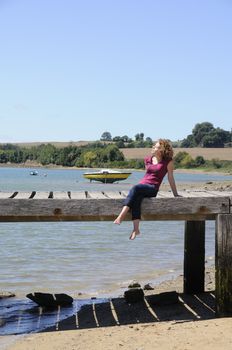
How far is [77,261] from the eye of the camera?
46.0 ft

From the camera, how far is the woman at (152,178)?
724 centimetres

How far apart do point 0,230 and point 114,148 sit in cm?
11741

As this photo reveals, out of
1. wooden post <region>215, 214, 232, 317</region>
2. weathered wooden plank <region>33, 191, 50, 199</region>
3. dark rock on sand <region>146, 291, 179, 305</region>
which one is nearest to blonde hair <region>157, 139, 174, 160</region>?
wooden post <region>215, 214, 232, 317</region>

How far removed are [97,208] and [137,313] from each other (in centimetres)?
191

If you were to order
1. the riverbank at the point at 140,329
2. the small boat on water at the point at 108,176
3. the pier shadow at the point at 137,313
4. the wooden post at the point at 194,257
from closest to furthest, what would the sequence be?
the riverbank at the point at 140,329 < the pier shadow at the point at 137,313 < the wooden post at the point at 194,257 < the small boat on water at the point at 108,176

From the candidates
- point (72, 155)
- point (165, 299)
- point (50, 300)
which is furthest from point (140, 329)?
point (72, 155)

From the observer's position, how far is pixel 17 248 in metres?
16.1

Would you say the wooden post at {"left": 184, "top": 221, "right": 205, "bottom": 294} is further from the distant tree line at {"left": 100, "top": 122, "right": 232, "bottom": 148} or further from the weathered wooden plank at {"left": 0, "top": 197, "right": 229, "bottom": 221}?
the distant tree line at {"left": 100, "top": 122, "right": 232, "bottom": 148}

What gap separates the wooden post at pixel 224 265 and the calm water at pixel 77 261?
247 cm

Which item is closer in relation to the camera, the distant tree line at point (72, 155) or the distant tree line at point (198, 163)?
the distant tree line at point (198, 163)

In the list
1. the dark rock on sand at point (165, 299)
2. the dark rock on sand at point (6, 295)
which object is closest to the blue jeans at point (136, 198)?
the dark rock on sand at point (165, 299)

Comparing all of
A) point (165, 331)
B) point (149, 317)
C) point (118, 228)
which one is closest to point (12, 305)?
point (149, 317)

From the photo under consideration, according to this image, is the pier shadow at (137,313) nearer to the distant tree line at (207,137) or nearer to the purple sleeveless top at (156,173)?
the purple sleeveless top at (156,173)

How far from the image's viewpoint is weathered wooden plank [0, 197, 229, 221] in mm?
7191
